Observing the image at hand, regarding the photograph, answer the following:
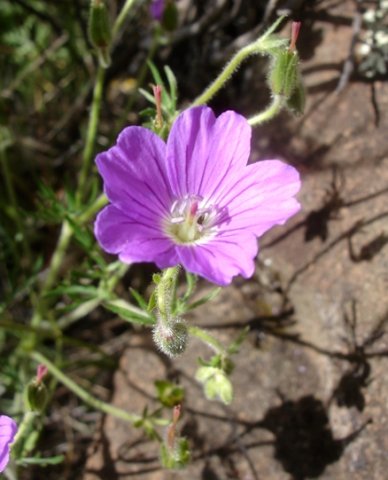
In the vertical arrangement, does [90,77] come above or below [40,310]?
above

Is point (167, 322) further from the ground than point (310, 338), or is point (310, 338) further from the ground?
point (167, 322)

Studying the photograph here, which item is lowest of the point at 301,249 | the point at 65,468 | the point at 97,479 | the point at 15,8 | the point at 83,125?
the point at 65,468

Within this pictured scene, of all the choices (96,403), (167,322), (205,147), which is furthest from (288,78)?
(96,403)

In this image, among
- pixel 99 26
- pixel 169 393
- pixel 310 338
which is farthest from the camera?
pixel 310 338

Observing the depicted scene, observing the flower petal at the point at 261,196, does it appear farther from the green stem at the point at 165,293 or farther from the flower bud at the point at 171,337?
the flower bud at the point at 171,337

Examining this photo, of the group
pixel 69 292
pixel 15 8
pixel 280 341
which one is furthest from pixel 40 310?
pixel 15 8

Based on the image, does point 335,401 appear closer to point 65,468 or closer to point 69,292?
point 69,292

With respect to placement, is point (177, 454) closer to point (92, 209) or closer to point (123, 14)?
point (92, 209)

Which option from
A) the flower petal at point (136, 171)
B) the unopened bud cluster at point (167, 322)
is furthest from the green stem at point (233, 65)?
the unopened bud cluster at point (167, 322)
